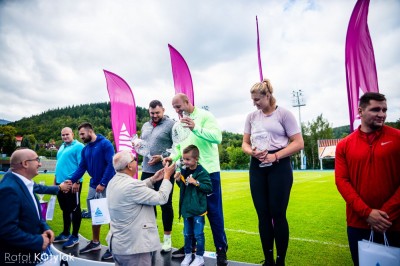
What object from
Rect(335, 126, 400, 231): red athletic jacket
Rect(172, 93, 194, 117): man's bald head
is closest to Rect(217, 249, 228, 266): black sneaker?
Rect(335, 126, 400, 231): red athletic jacket

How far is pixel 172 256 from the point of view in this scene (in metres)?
3.63

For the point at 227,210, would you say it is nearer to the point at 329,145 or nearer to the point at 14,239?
the point at 14,239

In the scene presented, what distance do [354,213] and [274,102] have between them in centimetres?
141

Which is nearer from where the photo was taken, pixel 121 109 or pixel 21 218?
pixel 21 218

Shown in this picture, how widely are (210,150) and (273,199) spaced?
1.11 meters

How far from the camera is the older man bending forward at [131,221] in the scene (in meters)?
2.47

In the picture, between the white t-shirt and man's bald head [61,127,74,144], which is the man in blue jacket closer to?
man's bald head [61,127,74,144]

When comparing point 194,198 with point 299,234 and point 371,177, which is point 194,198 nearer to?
point 371,177

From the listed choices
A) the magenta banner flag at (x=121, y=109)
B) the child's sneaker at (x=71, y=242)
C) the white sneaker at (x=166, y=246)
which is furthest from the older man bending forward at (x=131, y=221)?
the magenta banner flag at (x=121, y=109)

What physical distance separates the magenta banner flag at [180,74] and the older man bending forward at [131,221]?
3.92 meters

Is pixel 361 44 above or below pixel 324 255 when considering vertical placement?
above

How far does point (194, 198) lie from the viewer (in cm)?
310

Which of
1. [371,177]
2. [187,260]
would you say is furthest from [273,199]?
[187,260]

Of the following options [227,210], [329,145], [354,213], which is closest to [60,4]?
[227,210]
